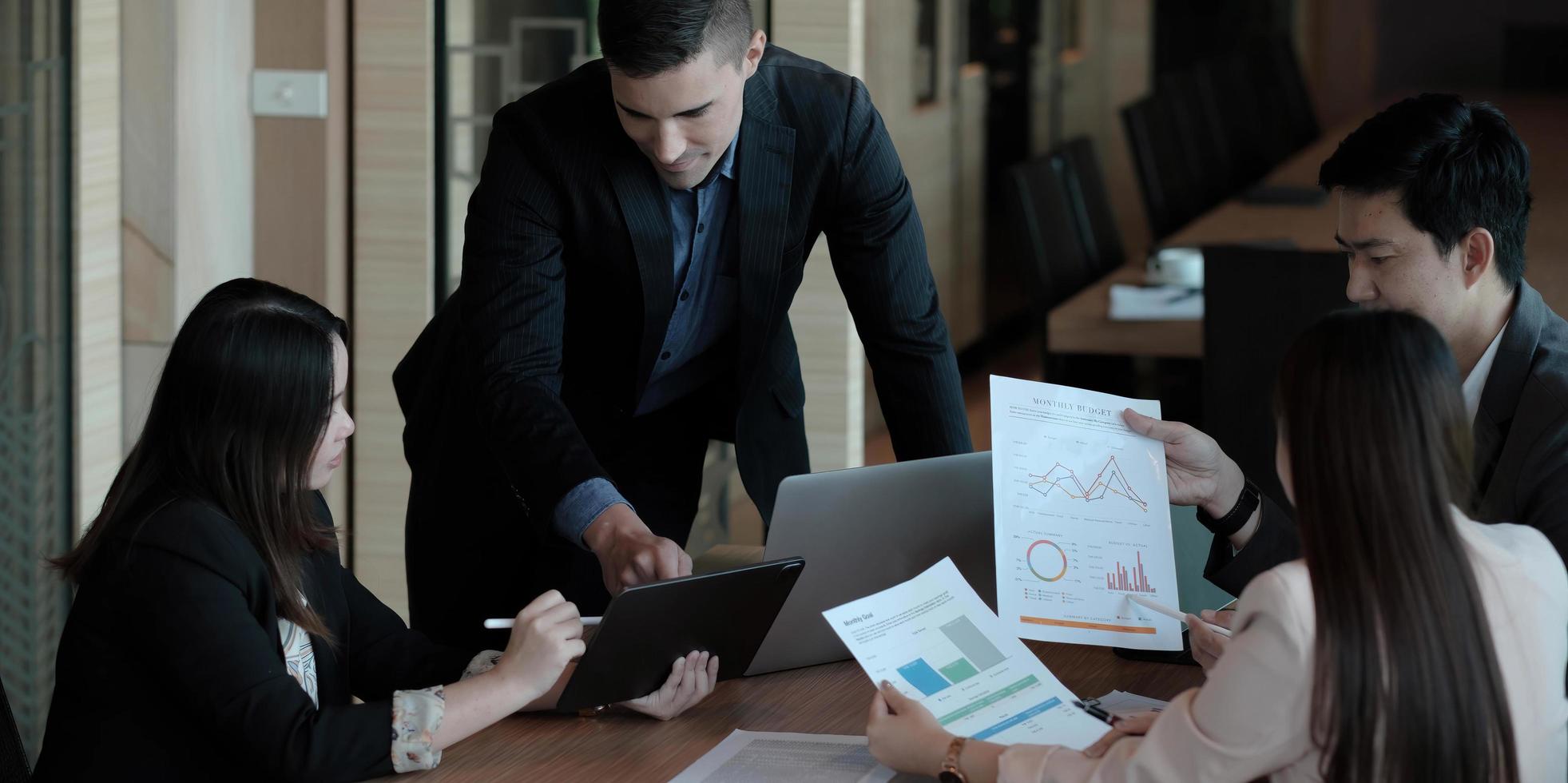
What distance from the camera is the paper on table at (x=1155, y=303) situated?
345 cm

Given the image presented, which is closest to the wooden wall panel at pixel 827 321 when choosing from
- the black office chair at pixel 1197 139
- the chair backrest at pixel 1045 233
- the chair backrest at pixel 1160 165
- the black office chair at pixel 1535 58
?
the chair backrest at pixel 1045 233

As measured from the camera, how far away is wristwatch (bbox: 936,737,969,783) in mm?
1324

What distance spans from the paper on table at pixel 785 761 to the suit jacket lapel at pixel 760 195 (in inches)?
24.2

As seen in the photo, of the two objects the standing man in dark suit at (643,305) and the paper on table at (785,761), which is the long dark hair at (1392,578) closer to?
the paper on table at (785,761)

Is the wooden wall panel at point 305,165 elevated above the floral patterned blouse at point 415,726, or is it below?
above

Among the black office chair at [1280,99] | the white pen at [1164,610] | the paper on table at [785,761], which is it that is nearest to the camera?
the paper on table at [785,761]

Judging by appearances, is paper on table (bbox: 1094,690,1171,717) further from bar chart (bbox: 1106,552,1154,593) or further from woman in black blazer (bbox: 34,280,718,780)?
woman in black blazer (bbox: 34,280,718,780)

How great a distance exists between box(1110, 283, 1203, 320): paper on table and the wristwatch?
222 centimetres

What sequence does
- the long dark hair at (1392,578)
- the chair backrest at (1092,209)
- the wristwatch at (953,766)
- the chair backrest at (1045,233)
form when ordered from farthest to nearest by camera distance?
1. the chair backrest at (1092,209)
2. the chair backrest at (1045,233)
3. the wristwatch at (953,766)
4. the long dark hair at (1392,578)

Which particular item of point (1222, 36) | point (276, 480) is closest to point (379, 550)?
point (276, 480)

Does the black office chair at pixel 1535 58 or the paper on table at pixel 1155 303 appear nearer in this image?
the paper on table at pixel 1155 303

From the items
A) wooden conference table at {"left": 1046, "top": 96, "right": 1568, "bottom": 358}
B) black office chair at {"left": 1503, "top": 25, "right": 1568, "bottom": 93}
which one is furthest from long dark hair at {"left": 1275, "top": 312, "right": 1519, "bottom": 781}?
black office chair at {"left": 1503, "top": 25, "right": 1568, "bottom": 93}

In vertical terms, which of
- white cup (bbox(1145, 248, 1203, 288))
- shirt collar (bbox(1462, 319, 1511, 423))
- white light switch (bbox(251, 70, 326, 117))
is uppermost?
white light switch (bbox(251, 70, 326, 117))

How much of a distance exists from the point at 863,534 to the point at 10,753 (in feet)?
2.75
